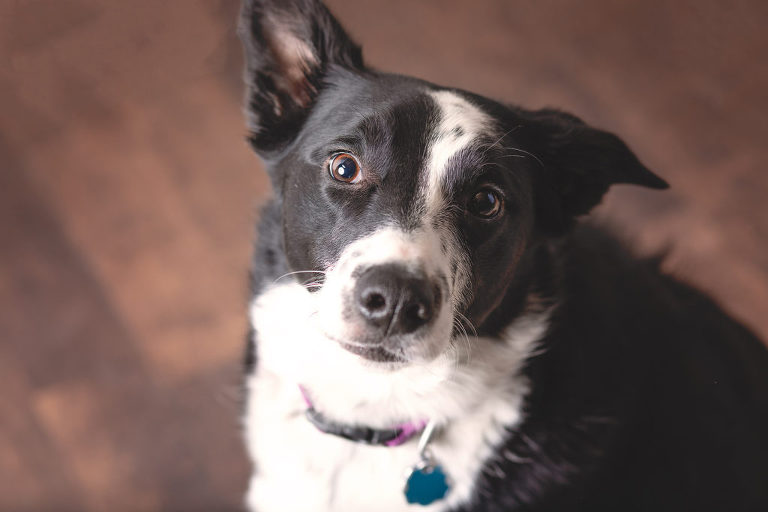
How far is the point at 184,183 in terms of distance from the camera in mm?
3193

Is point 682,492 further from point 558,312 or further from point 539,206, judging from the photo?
point 539,206

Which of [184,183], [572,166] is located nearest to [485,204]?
[572,166]

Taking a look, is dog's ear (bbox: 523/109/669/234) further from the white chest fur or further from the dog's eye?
the white chest fur

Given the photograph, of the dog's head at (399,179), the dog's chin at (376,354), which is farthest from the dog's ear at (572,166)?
the dog's chin at (376,354)

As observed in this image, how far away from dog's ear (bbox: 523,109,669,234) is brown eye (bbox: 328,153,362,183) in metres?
0.51

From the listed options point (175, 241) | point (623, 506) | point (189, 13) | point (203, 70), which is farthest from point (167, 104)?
point (623, 506)

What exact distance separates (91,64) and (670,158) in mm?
2794

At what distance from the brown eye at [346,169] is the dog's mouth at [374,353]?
1.35 ft

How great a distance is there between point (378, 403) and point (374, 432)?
3.7 inches

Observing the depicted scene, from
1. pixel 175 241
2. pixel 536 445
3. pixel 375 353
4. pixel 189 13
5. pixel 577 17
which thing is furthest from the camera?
pixel 577 17

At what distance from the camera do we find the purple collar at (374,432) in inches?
75.3

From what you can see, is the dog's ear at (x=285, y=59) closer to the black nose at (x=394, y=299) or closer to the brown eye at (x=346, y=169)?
the brown eye at (x=346, y=169)

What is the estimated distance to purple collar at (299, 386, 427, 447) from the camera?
6.28ft

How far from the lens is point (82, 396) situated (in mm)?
2869
